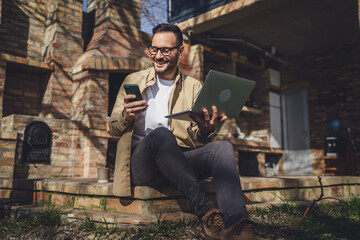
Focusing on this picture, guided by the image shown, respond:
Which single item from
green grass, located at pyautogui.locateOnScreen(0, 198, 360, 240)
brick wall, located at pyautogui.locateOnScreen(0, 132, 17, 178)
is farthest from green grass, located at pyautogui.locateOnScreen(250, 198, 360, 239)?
brick wall, located at pyautogui.locateOnScreen(0, 132, 17, 178)

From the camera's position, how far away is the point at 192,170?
191cm

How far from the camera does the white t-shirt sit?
7.33 ft

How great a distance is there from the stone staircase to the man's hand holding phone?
0.53 m

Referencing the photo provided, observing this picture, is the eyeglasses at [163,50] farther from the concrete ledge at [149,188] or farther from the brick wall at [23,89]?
the brick wall at [23,89]

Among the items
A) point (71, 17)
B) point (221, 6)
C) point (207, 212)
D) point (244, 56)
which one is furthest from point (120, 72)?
point (207, 212)

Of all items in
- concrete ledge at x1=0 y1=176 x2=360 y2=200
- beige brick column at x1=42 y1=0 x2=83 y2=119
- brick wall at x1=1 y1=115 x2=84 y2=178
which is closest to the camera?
concrete ledge at x1=0 y1=176 x2=360 y2=200

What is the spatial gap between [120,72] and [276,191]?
12.6 ft

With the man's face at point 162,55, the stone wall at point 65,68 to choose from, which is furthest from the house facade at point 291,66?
the man's face at point 162,55

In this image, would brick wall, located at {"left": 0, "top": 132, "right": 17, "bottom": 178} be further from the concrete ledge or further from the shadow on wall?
the shadow on wall

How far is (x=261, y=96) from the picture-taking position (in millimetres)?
8227

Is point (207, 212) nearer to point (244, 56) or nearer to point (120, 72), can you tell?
point (120, 72)

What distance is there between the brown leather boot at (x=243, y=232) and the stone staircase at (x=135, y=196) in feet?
1.75

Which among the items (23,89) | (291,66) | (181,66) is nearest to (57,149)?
(23,89)

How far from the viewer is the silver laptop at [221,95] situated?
6.14ft
